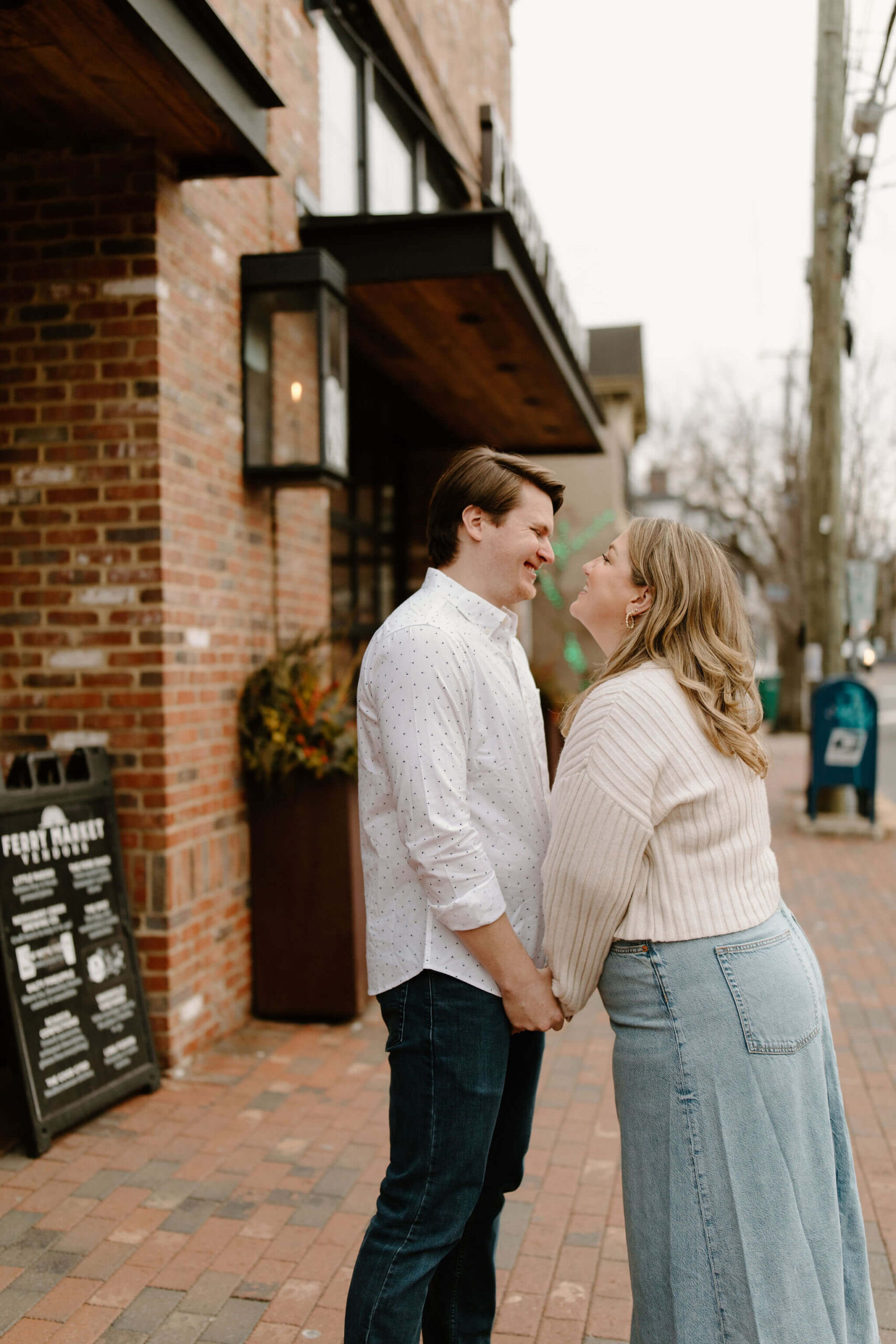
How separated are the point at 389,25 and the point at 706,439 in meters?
24.1

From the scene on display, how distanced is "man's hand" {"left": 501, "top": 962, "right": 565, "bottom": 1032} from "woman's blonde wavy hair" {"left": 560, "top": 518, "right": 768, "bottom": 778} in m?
0.46

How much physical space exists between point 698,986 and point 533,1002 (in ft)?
1.03

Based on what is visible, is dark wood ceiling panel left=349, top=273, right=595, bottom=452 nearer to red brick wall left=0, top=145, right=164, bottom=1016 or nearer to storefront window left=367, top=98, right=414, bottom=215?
storefront window left=367, top=98, right=414, bottom=215

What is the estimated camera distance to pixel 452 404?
27.9 feet

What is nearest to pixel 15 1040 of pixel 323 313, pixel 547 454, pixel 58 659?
pixel 58 659

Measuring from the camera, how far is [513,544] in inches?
85.6

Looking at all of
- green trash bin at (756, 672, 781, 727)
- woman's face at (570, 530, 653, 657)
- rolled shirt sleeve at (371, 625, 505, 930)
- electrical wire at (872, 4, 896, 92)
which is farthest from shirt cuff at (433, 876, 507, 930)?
green trash bin at (756, 672, 781, 727)

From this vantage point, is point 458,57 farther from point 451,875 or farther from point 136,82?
point 451,875

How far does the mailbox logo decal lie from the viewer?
991cm

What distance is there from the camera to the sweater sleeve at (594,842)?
1816 millimetres

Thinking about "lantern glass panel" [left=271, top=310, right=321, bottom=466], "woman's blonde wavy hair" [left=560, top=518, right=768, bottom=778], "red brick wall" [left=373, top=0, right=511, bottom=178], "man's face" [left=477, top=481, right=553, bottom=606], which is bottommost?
"woman's blonde wavy hair" [left=560, top=518, right=768, bottom=778]

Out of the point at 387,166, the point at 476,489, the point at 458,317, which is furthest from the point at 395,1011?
the point at 387,166

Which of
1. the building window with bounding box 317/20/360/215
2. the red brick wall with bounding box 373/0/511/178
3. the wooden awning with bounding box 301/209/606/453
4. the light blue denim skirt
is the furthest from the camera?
the red brick wall with bounding box 373/0/511/178

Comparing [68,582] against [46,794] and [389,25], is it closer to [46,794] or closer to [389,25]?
[46,794]
